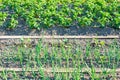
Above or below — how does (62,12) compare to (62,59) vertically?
above

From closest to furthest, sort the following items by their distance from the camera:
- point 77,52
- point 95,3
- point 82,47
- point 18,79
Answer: point 18,79 → point 77,52 → point 82,47 → point 95,3

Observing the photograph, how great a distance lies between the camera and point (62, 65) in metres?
6.92

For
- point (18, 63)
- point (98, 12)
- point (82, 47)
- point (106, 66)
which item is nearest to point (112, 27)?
point (98, 12)

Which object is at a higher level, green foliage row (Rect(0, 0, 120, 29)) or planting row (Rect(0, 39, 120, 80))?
green foliage row (Rect(0, 0, 120, 29))

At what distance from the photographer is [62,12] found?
870cm

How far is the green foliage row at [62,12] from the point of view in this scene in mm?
8391

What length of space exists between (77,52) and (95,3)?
2.54 metres

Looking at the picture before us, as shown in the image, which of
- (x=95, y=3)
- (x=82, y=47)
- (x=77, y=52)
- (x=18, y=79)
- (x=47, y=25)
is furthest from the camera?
(x=95, y=3)

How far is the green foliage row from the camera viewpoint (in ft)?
27.5

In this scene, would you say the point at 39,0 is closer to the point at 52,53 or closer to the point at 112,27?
the point at 112,27

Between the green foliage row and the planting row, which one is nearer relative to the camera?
the planting row

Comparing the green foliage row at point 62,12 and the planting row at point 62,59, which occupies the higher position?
the green foliage row at point 62,12

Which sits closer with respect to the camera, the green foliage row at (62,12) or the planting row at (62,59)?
the planting row at (62,59)

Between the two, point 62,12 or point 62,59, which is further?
point 62,12
